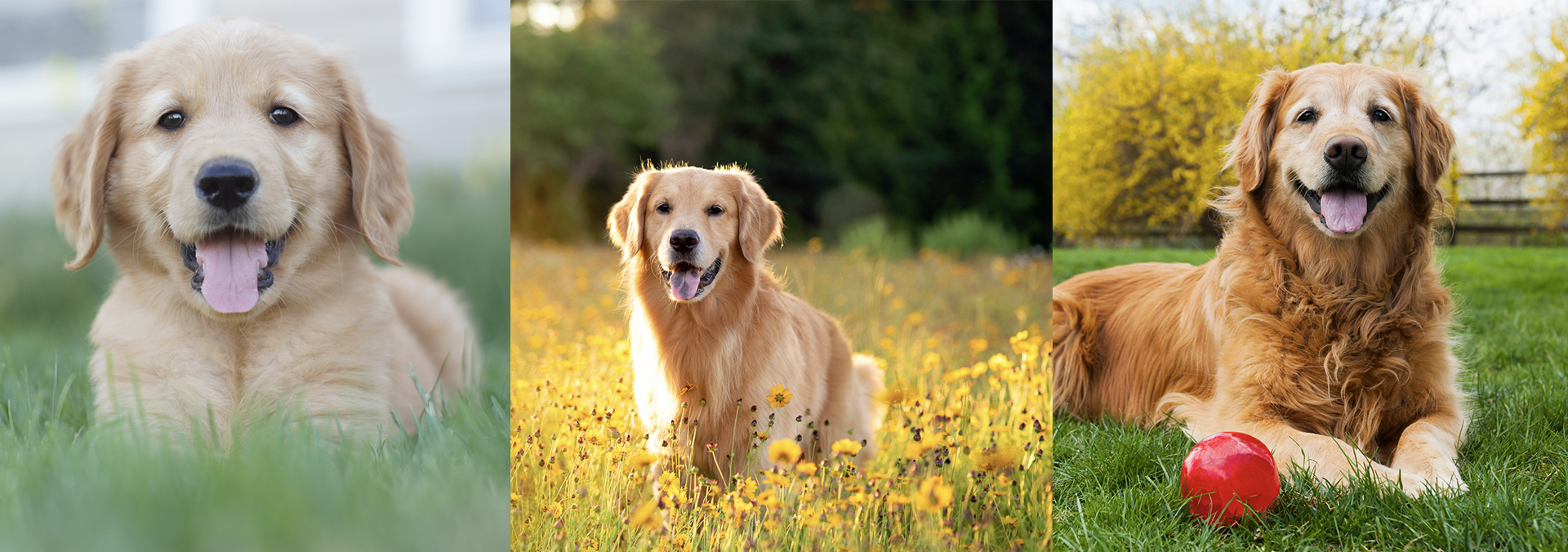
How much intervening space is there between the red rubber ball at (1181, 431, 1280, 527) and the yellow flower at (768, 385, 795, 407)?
95 centimetres

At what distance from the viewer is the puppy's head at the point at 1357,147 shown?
201 centimetres

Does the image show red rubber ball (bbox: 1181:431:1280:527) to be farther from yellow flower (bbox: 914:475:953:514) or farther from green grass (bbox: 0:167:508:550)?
green grass (bbox: 0:167:508:550)

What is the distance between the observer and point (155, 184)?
1440mm

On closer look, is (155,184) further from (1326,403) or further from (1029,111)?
(1029,111)

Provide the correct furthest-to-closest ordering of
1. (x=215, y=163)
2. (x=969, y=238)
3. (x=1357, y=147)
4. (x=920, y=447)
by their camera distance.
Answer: (x=969, y=238)
(x=1357, y=147)
(x=920, y=447)
(x=215, y=163)

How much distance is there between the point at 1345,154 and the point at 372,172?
7.44ft

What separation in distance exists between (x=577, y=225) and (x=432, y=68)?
1.73 metres

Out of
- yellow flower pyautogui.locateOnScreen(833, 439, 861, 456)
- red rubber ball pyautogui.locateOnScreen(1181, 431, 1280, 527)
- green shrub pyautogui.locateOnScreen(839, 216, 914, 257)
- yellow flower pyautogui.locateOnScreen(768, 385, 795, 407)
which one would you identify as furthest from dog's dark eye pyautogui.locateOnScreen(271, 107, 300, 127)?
red rubber ball pyautogui.locateOnScreen(1181, 431, 1280, 527)

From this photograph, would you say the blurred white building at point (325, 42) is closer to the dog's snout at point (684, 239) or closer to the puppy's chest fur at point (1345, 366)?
the dog's snout at point (684, 239)

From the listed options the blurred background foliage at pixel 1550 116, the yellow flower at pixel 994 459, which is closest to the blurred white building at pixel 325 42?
the yellow flower at pixel 994 459

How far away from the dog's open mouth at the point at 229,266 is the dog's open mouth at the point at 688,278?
757mm

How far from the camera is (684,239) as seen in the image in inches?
55.4

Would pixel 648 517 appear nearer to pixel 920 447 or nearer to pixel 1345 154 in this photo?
pixel 920 447

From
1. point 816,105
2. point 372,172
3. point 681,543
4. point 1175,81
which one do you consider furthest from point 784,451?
point 816,105
